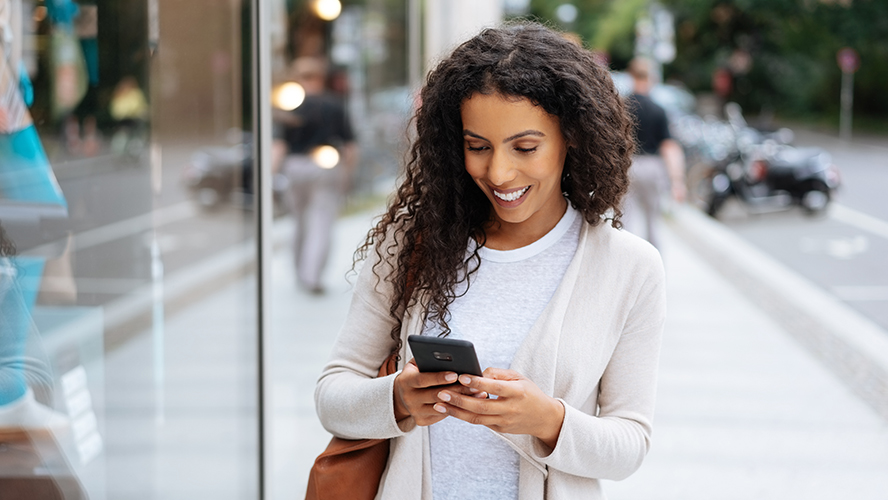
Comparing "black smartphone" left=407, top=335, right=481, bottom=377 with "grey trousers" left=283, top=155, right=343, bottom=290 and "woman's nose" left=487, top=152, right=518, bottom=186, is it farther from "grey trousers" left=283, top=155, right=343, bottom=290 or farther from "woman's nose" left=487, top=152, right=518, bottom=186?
"grey trousers" left=283, top=155, right=343, bottom=290

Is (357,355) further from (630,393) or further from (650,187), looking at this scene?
(650,187)

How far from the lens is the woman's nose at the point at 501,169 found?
4.83 ft

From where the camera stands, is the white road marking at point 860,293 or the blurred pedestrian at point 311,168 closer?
the blurred pedestrian at point 311,168

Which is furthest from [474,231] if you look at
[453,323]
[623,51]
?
[623,51]

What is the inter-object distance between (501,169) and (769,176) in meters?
13.8

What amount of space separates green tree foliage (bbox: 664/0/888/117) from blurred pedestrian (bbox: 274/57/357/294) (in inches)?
1272

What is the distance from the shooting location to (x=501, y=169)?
1.47 meters

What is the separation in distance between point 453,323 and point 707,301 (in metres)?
7.20

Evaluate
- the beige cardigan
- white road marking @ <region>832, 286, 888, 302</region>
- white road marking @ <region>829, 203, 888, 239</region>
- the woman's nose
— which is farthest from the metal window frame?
white road marking @ <region>829, 203, 888, 239</region>

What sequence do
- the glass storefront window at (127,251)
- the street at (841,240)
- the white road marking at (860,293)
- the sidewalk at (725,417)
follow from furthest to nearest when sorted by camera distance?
the street at (841,240)
the white road marking at (860,293)
the sidewalk at (725,417)
the glass storefront window at (127,251)

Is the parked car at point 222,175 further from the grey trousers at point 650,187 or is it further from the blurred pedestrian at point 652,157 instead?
the grey trousers at point 650,187

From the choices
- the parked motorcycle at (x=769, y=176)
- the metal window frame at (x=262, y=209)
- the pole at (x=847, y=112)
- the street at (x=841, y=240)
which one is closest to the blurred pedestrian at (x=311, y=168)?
the metal window frame at (x=262, y=209)

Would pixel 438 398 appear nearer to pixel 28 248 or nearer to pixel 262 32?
pixel 28 248

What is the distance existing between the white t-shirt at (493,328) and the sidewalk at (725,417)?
1.91 m
